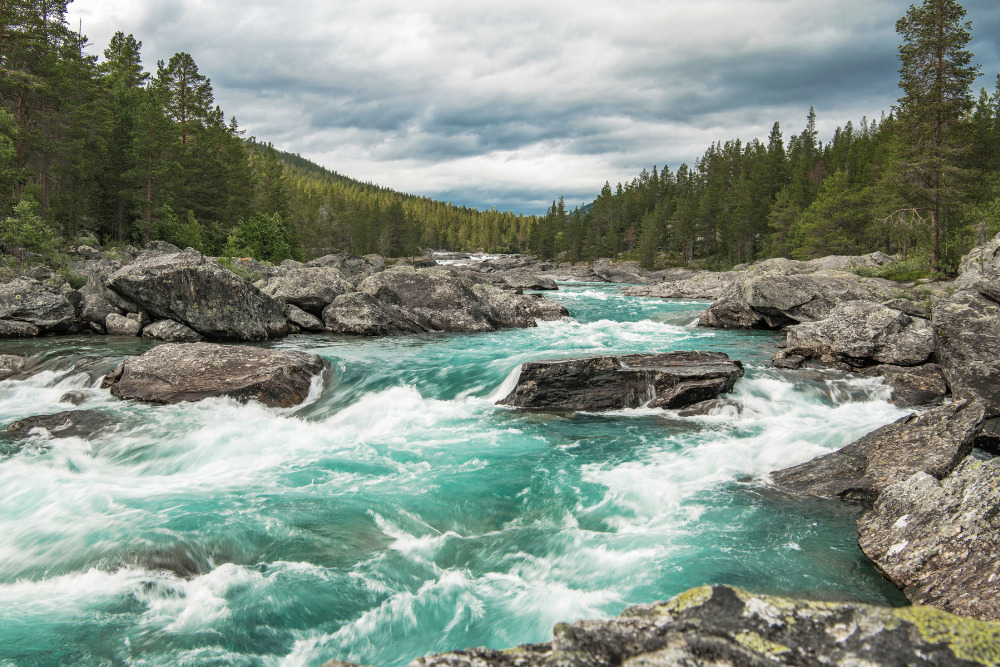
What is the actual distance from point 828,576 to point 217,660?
608 centimetres

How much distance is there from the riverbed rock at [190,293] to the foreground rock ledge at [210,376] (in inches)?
200

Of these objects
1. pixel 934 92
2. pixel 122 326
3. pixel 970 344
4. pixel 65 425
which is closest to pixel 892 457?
pixel 970 344

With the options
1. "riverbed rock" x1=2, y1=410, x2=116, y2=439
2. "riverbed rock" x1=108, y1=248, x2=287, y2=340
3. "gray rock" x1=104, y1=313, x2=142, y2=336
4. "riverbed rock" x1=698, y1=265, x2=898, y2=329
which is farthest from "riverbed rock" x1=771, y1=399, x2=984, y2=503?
"gray rock" x1=104, y1=313, x2=142, y2=336

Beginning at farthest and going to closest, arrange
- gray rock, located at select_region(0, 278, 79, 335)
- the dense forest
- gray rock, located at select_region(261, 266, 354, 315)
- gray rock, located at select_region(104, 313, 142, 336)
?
the dense forest → gray rock, located at select_region(261, 266, 354, 315) → gray rock, located at select_region(104, 313, 142, 336) → gray rock, located at select_region(0, 278, 79, 335)

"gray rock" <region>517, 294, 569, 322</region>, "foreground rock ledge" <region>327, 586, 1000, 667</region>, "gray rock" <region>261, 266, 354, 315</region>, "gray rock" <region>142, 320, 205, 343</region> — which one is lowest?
"foreground rock ledge" <region>327, 586, 1000, 667</region>

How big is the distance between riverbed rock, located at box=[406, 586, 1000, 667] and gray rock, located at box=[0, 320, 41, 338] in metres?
22.1

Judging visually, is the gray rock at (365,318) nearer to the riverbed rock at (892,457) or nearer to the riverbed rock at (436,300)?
the riverbed rock at (436,300)

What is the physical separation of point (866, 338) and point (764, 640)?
1478 cm

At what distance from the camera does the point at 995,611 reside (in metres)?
4.26

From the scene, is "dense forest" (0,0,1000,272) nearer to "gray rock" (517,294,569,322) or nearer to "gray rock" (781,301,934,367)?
"gray rock" (781,301,934,367)

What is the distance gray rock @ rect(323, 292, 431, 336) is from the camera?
832 inches

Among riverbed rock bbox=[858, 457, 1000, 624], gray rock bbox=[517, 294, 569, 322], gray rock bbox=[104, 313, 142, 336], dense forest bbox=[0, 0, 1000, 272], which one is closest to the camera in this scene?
riverbed rock bbox=[858, 457, 1000, 624]

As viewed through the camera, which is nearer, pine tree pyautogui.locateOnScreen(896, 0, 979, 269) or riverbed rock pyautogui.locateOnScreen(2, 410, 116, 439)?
riverbed rock pyautogui.locateOnScreen(2, 410, 116, 439)

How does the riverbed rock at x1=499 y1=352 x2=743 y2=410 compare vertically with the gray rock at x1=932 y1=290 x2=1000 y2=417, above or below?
below
